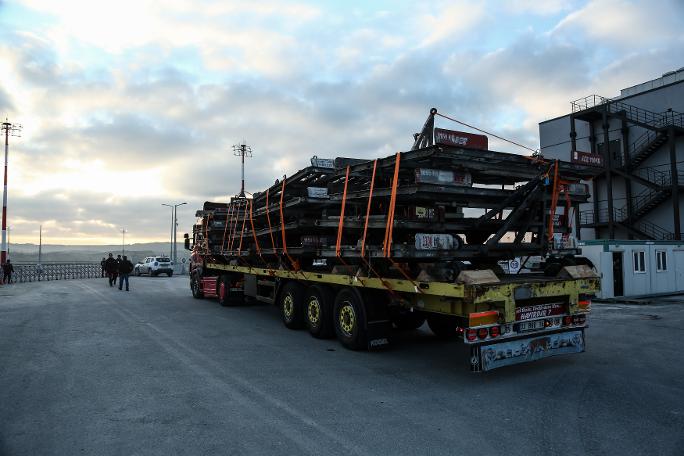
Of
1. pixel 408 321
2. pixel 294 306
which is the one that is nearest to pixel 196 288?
pixel 294 306

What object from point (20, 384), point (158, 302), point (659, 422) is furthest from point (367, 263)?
point (158, 302)

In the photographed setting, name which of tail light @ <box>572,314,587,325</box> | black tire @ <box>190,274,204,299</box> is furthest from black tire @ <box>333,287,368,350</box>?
black tire @ <box>190,274,204,299</box>

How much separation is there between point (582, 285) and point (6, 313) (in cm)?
1398

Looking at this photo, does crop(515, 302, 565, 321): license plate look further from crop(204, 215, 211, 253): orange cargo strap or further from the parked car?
the parked car

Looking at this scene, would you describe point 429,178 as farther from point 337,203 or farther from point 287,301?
point 287,301

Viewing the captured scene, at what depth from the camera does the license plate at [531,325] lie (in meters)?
6.29

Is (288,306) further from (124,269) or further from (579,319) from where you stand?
(124,269)

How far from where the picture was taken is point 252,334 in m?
9.62

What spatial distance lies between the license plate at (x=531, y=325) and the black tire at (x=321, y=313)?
138 inches

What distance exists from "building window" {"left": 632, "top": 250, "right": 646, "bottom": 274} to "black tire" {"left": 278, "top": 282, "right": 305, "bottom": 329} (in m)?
14.4

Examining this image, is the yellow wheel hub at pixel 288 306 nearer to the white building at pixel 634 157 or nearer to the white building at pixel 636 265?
the white building at pixel 636 265

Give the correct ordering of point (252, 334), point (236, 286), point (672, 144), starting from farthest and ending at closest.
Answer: point (672, 144), point (236, 286), point (252, 334)

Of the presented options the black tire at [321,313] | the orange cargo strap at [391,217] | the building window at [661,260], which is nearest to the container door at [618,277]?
the building window at [661,260]

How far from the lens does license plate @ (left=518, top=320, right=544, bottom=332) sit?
20.6 ft
